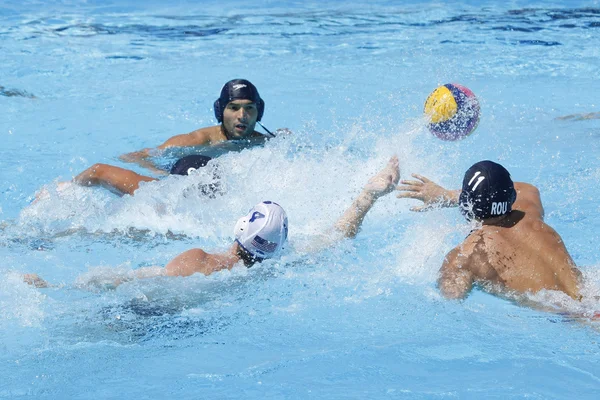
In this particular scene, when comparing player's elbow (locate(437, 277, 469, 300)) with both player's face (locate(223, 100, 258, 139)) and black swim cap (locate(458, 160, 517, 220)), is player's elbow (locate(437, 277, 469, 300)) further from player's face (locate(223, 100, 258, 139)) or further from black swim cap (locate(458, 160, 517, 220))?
player's face (locate(223, 100, 258, 139))

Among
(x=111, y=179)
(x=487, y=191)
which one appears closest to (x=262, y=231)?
(x=487, y=191)

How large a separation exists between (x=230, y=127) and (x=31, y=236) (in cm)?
201

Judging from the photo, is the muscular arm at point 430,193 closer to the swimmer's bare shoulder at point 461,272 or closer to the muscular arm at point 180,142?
the swimmer's bare shoulder at point 461,272

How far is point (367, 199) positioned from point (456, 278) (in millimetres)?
827

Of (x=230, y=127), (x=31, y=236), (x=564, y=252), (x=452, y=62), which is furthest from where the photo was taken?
(x=452, y=62)

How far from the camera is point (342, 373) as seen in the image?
369cm

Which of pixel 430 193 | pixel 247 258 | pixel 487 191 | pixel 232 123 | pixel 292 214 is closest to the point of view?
pixel 487 191

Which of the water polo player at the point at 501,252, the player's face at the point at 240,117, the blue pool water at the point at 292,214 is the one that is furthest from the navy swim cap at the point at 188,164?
the water polo player at the point at 501,252

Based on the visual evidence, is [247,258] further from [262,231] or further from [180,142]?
[180,142]

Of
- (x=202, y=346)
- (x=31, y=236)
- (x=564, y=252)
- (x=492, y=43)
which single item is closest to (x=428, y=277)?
(x=564, y=252)

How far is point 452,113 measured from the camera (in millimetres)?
5355

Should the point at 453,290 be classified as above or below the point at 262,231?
below

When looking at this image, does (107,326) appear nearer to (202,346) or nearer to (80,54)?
(202,346)

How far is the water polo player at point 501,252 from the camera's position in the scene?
3.98 metres
